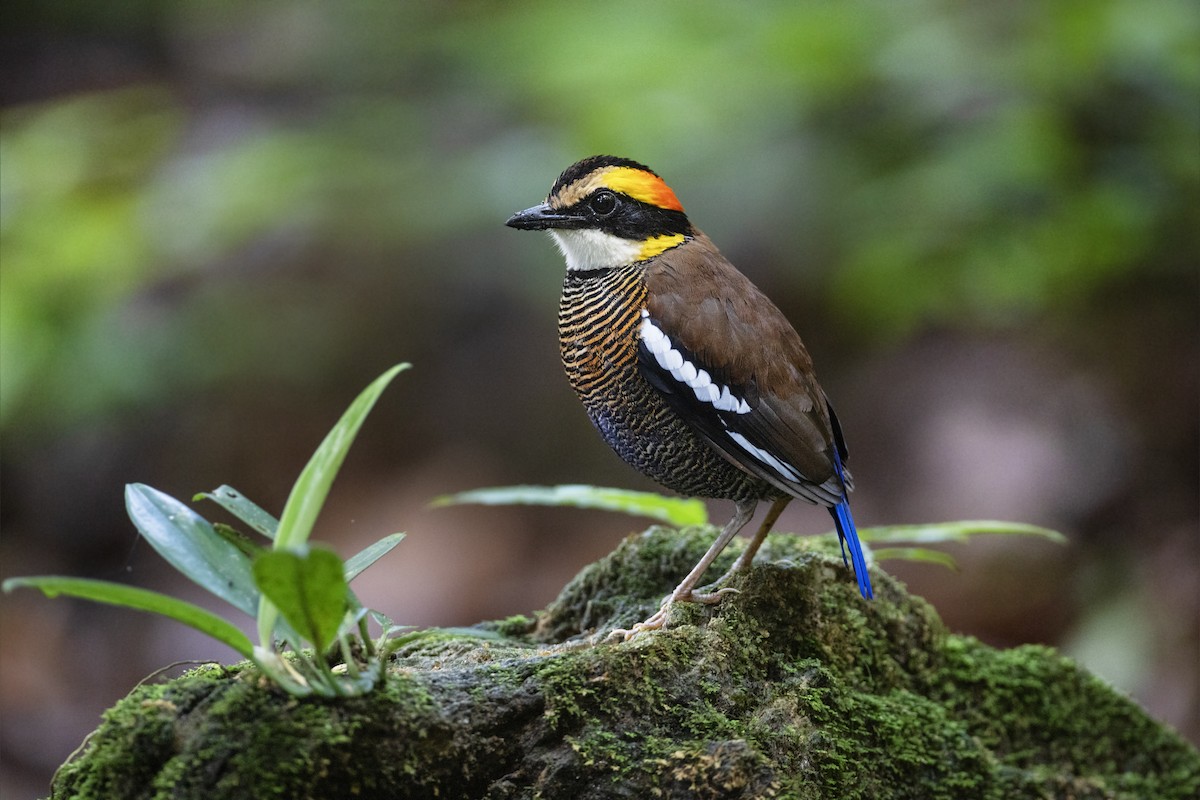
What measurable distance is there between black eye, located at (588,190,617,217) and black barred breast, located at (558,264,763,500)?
17 centimetres

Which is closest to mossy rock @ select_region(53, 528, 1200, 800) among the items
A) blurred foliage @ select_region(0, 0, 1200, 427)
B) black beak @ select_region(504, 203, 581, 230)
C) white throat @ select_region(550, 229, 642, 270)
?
white throat @ select_region(550, 229, 642, 270)

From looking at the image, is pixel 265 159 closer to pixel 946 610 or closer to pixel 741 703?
pixel 946 610

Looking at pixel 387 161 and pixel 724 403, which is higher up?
pixel 387 161

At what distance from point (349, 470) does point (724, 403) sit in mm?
5082

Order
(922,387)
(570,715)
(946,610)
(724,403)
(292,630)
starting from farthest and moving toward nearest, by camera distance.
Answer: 1. (922,387)
2. (946,610)
3. (724,403)
4. (570,715)
5. (292,630)

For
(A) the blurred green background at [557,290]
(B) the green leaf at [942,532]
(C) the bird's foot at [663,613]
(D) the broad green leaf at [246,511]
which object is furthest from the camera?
(A) the blurred green background at [557,290]

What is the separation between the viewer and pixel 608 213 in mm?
3389

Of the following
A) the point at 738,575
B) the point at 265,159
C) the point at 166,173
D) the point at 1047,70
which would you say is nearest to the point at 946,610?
the point at 1047,70

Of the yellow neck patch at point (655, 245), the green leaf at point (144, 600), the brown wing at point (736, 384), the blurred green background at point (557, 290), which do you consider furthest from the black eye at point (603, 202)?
the blurred green background at point (557, 290)

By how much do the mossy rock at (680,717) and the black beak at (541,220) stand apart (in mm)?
969

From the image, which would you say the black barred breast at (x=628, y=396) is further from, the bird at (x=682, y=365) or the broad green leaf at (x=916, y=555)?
the broad green leaf at (x=916, y=555)

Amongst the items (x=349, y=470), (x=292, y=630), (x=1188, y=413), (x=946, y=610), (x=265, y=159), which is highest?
(x=265, y=159)

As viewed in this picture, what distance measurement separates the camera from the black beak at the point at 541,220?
3.33 metres

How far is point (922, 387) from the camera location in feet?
24.6
